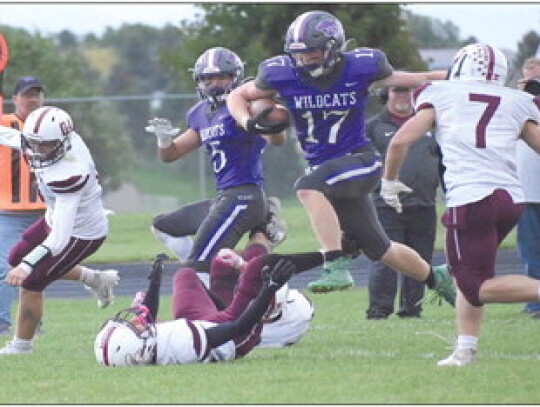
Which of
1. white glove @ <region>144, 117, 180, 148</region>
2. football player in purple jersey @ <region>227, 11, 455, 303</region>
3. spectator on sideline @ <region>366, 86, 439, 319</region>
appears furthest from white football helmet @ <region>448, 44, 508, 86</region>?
spectator on sideline @ <region>366, 86, 439, 319</region>

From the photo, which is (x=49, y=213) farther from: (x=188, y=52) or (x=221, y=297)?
(x=188, y=52)

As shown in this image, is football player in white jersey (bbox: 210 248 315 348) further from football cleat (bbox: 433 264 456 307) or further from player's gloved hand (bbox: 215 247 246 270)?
football cleat (bbox: 433 264 456 307)

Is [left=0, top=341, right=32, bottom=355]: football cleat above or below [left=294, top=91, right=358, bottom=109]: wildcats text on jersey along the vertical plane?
below

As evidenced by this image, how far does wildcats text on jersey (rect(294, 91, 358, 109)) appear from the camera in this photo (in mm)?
9555

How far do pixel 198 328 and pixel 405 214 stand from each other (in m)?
3.95

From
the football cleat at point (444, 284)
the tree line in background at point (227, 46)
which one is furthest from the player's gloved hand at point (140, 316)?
the tree line in background at point (227, 46)

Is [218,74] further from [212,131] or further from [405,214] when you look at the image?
[405,214]

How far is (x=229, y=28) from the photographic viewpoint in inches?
1054

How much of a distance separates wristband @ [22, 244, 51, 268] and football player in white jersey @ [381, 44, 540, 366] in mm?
2330

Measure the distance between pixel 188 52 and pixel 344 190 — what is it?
17225mm

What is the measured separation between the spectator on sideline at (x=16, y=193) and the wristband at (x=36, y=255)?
8.13 ft

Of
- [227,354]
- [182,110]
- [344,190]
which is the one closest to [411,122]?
[344,190]

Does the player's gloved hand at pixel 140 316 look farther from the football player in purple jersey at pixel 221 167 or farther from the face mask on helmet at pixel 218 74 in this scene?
the face mask on helmet at pixel 218 74

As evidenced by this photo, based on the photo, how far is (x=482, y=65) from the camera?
853 cm
